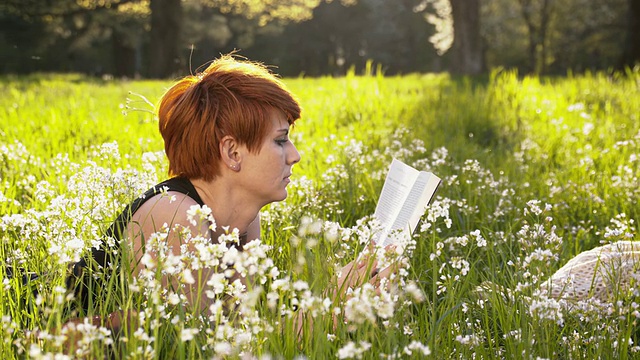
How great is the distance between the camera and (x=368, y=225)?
399 cm

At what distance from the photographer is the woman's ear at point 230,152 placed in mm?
3625

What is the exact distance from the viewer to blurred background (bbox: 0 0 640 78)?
2475cm

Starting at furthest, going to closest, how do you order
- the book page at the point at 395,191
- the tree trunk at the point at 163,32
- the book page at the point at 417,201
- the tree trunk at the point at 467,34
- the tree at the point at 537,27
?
the tree at the point at 537,27, the tree trunk at the point at 163,32, the tree trunk at the point at 467,34, the book page at the point at 395,191, the book page at the point at 417,201

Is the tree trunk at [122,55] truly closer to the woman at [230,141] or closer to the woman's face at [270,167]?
the woman at [230,141]

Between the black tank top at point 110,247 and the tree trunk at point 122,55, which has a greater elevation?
the black tank top at point 110,247

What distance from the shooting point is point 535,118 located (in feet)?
30.0

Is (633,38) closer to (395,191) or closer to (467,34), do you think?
(467,34)

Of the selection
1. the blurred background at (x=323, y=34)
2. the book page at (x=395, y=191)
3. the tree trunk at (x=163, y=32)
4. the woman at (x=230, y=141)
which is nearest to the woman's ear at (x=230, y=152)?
the woman at (x=230, y=141)

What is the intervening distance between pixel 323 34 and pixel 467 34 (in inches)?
1656

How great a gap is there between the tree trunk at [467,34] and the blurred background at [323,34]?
1.2 inches

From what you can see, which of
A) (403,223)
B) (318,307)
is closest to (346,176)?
(403,223)

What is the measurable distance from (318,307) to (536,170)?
15.8 feet

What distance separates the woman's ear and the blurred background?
290 inches

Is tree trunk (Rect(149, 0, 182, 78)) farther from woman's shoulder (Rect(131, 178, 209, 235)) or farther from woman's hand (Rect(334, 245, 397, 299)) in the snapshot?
woman's hand (Rect(334, 245, 397, 299))
